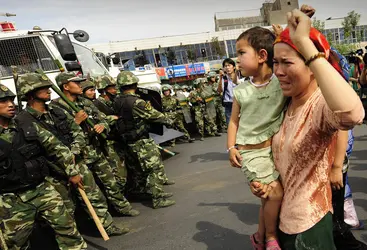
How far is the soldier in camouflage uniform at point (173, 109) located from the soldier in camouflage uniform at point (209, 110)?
2.31 feet

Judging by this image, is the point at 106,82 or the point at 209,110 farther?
the point at 209,110

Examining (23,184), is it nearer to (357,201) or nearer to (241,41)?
(241,41)

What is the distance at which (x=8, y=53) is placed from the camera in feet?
16.7

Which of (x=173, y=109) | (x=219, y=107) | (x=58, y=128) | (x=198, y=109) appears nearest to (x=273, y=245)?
(x=58, y=128)

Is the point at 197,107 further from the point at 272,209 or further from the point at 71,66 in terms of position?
the point at 272,209

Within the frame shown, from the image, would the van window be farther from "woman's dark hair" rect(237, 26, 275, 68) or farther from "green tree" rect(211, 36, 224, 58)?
"green tree" rect(211, 36, 224, 58)

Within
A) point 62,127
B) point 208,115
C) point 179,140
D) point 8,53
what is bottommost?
point 179,140

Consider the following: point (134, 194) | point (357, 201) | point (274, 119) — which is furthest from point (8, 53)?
point (357, 201)

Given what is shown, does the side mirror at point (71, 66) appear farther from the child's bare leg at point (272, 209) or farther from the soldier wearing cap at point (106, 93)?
the child's bare leg at point (272, 209)

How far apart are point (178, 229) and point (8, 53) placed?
4.56 m

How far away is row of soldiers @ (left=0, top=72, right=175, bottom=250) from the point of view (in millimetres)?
2520

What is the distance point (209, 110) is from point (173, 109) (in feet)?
3.65

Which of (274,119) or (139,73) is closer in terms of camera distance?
(274,119)

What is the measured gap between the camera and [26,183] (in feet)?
8.32
